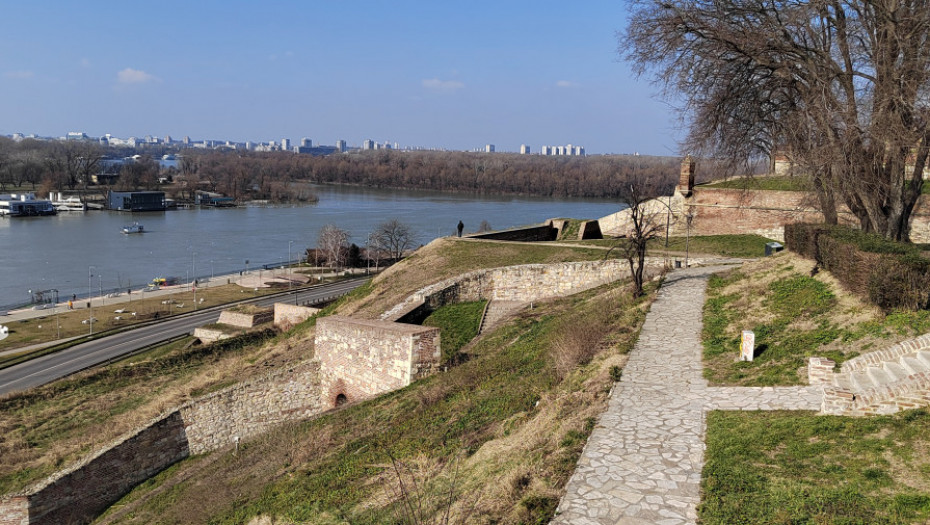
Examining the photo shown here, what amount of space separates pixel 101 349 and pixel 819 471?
2833 centimetres

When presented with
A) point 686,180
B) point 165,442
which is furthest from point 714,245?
point 165,442

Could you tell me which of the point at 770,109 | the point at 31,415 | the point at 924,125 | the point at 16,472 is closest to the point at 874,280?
the point at 924,125

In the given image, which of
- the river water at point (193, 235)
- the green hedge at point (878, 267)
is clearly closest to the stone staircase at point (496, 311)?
the green hedge at point (878, 267)

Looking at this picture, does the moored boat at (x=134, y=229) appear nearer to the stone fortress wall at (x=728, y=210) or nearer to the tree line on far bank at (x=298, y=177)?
the tree line on far bank at (x=298, y=177)

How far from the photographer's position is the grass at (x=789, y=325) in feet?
25.9

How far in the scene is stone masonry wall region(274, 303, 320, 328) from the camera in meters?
24.5

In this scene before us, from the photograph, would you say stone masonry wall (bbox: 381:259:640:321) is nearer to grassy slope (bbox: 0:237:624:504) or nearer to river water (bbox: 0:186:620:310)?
grassy slope (bbox: 0:237:624:504)

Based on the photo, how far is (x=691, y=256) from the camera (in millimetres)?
18688

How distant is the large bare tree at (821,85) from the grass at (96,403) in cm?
1174

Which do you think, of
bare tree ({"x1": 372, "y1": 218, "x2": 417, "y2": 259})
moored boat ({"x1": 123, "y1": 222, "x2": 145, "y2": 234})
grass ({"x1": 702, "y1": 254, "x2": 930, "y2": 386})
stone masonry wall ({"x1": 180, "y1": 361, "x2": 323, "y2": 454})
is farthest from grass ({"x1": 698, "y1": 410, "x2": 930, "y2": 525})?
moored boat ({"x1": 123, "y1": 222, "x2": 145, "y2": 234})

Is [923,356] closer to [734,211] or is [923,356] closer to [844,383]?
[844,383]

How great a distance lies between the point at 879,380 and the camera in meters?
6.70

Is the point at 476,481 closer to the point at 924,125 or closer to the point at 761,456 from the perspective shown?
the point at 761,456

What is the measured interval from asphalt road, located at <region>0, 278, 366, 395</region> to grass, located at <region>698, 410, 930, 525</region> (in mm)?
22891
